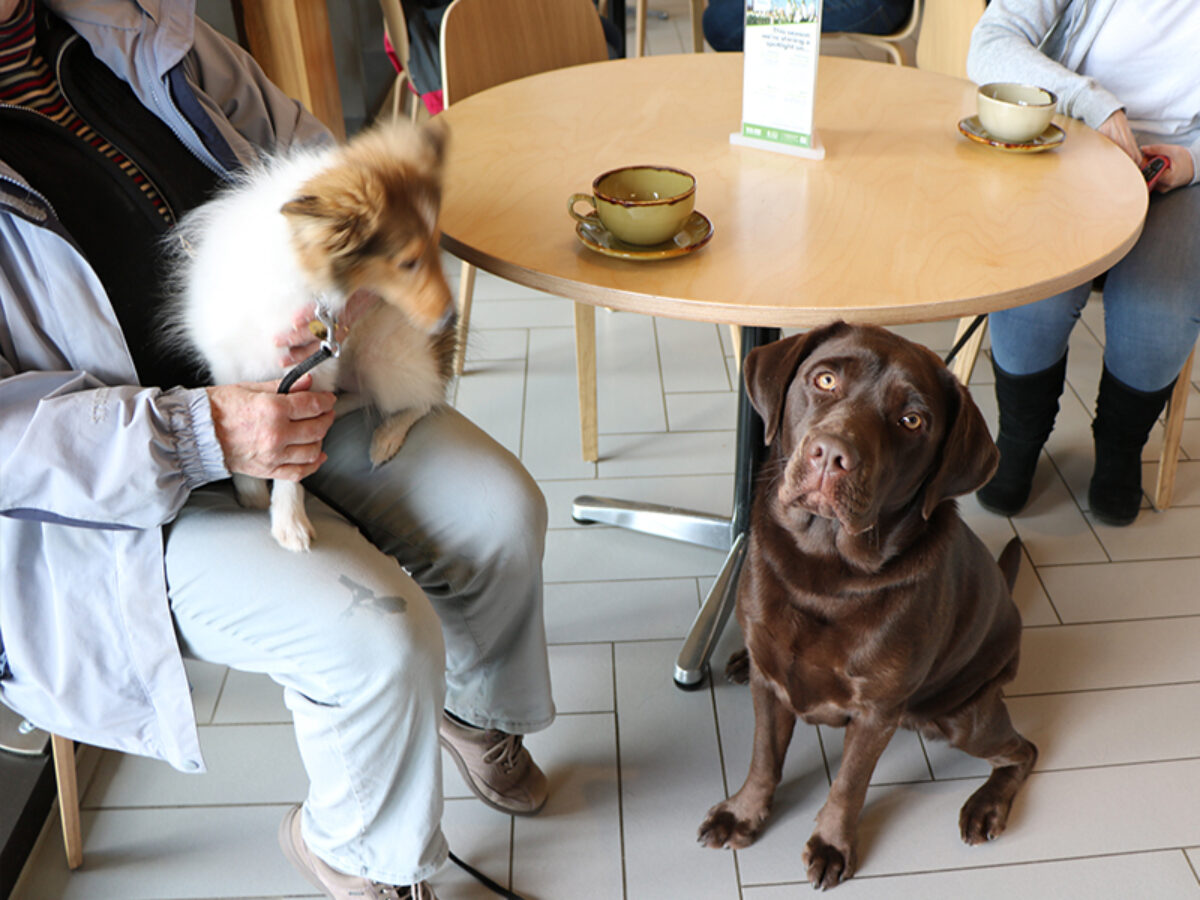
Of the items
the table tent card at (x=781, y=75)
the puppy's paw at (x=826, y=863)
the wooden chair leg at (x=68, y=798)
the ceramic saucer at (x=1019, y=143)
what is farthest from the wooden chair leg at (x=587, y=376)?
the wooden chair leg at (x=68, y=798)

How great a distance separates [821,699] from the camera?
1306 mm

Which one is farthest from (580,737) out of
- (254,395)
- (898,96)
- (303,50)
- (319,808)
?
(303,50)

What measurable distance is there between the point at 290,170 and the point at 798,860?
47.6 inches

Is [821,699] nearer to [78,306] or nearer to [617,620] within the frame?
[617,620]

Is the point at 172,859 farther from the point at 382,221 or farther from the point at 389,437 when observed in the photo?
the point at 382,221

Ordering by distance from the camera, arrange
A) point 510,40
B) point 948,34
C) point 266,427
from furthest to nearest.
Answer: point 948,34 < point 510,40 < point 266,427

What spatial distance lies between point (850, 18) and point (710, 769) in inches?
100

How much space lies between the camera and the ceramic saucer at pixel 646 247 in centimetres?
125

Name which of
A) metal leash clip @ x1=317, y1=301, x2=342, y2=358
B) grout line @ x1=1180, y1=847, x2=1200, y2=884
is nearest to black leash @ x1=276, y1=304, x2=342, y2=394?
metal leash clip @ x1=317, y1=301, x2=342, y2=358

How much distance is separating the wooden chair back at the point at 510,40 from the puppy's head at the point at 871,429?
123 centimetres

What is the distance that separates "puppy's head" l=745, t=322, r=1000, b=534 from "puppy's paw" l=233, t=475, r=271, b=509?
636mm

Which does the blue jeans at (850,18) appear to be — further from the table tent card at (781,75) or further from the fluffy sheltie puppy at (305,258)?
the fluffy sheltie puppy at (305,258)

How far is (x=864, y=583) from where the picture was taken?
1216 millimetres

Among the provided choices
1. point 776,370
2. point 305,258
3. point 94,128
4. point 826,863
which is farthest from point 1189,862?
point 94,128
